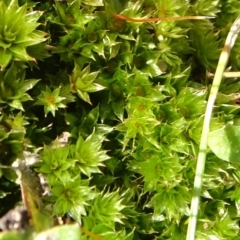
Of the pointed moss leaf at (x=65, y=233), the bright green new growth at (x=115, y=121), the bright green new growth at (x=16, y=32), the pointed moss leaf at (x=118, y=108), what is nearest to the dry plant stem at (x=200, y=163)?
the bright green new growth at (x=115, y=121)

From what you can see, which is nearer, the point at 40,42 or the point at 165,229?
the point at 40,42

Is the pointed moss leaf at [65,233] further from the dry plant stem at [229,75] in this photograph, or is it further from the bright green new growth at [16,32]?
the dry plant stem at [229,75]

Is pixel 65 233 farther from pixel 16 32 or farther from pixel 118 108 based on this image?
pixel 16 32

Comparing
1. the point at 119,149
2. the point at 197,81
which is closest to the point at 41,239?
the point at 119,149

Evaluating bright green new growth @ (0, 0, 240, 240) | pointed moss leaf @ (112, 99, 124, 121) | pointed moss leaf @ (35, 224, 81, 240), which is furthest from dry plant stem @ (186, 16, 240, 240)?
pointed moss leaf @ (35, 224, 81, 240)

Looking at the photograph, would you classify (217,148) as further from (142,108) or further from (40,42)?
(40,42)

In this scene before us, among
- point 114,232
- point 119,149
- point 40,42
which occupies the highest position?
point 40,42

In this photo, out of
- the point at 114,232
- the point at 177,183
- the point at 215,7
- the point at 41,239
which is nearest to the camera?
the point at 41,239

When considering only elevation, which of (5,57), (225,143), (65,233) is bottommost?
(225,143)

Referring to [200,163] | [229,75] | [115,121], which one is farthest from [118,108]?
[229,75]
